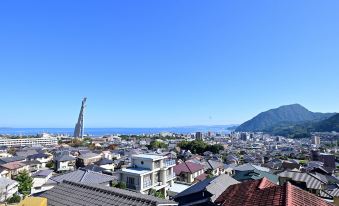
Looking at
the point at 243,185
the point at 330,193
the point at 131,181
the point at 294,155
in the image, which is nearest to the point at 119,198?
the point at 243,185

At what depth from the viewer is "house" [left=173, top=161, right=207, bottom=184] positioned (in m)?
35.8

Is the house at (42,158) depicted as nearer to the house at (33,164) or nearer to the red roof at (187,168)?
the house at (33,164)

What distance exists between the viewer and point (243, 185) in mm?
5953

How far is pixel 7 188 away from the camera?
81.9ft

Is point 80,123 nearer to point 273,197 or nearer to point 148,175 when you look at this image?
point 148,175

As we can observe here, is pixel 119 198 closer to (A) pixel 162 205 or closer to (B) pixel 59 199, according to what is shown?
(A) pixel 162 205

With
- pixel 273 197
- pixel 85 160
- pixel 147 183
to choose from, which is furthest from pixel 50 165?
pixel 273 197

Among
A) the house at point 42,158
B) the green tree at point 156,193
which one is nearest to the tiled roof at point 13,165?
the house at point 42,158

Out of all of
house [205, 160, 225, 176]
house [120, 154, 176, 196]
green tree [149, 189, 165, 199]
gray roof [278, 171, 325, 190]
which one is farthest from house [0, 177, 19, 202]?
house [205, 160, 225, 176]

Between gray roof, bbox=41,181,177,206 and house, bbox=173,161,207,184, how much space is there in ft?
94.8

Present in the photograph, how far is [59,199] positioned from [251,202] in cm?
533

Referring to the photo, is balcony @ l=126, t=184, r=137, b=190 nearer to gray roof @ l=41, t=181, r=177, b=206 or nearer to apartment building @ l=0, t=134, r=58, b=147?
gray roof @ l=41, t=181, r=177, b=206

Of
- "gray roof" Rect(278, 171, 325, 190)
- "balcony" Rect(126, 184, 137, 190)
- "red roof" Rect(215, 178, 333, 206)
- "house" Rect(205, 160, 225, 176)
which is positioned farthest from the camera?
"house" Rect(205, 160, 225, 176)

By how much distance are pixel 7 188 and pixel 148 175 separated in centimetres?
1326
